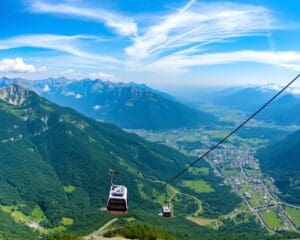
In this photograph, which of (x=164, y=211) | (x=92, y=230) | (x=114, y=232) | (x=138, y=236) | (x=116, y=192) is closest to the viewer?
(x=116, y=192)

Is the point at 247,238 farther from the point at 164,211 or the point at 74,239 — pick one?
the point at 164,211

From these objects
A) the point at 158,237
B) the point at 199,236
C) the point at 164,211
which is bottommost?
the point at 199,236

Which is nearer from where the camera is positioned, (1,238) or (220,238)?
(1,238)

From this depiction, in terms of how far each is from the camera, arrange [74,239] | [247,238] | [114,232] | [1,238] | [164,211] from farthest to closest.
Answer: [247,238], [1,238], [114,232], [74,239], [164,211]

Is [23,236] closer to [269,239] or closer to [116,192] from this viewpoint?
[269,239]

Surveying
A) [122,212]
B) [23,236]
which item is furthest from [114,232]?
[122,212]

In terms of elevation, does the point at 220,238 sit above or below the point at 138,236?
below

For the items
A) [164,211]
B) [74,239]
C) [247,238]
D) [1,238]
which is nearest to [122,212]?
[164,211]

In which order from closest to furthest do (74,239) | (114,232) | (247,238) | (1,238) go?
(74,239) → (114,232) → (1,238) → (247,238)

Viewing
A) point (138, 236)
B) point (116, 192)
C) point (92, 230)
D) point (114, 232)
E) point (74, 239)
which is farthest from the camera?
point (92, 230)
